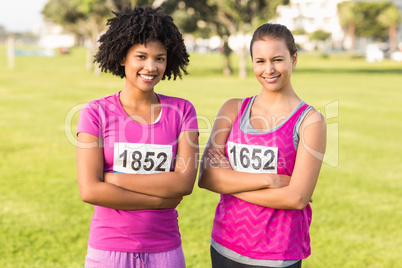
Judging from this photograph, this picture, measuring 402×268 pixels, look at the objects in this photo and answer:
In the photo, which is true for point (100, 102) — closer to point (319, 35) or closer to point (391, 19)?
point (319, 35)

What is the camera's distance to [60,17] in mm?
50875

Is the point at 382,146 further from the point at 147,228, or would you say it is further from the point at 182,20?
the point at 182,20

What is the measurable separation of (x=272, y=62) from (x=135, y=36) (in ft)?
2.48

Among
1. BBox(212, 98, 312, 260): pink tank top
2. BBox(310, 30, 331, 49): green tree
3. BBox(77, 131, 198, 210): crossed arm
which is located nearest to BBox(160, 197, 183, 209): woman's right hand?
BBox(77, 131, 198, 210): crossed arm

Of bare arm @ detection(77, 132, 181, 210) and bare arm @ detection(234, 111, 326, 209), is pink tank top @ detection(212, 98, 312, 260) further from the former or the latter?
bare arm @ detection(77, 132, 181, 210)

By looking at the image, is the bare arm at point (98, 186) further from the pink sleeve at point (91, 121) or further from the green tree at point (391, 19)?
the green tree at point (391, 19)

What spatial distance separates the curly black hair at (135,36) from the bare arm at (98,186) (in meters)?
0.49

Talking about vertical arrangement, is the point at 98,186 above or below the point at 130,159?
below

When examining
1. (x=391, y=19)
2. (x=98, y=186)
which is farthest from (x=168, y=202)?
(x=391, y=19)

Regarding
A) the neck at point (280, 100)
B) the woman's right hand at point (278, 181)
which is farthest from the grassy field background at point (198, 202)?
the woman's right hand at point (278, 181)

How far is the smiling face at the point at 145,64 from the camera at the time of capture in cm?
259

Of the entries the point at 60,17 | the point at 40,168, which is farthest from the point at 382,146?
the point at 60,17

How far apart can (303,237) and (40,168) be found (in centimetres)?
689

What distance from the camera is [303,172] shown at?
2598 millimetres
